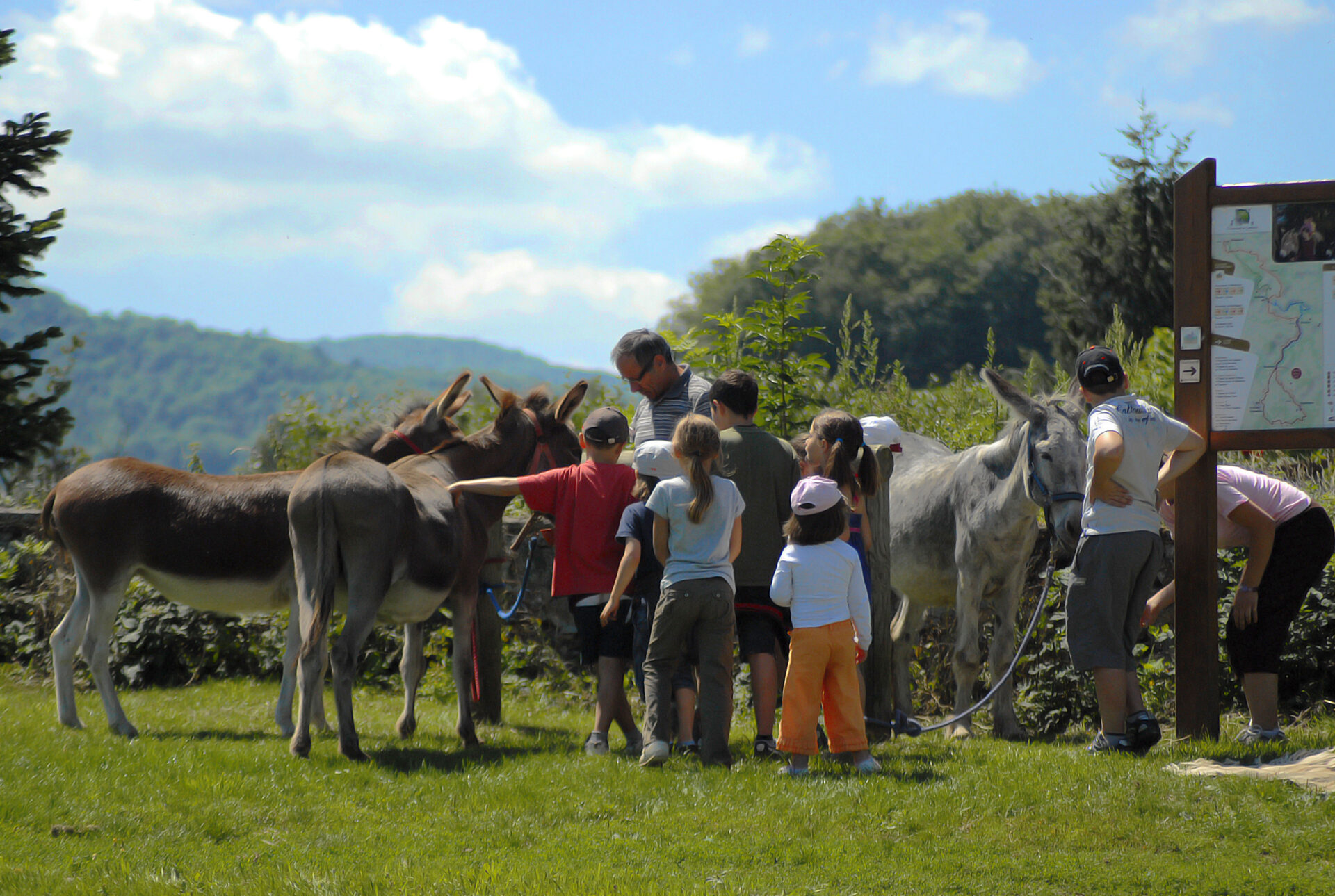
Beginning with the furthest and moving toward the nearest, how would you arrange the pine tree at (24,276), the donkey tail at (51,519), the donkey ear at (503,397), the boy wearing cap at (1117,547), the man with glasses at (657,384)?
the pine tree at (24,276), the donkey ear at (503,397), the donkey tail at (51,519), the man with glasses at (657,384), the boy wearing cap at (1117,547)

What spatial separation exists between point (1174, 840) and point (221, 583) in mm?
5672

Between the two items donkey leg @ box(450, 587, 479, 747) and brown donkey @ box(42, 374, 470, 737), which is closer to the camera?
donkey leg @ box(450, 587, 479, 747)

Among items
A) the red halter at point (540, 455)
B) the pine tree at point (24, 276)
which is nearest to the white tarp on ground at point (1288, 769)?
the red halter at point (540, 455)

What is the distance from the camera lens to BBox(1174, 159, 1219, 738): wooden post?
6180mm

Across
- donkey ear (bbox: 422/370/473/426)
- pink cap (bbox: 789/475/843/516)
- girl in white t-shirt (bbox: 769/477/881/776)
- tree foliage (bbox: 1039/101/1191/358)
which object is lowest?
girl in white t-shirt (bbox: 769/477/881/776)

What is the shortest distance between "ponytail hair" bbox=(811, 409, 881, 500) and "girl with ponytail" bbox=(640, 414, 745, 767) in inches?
21.7

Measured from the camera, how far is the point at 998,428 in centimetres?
1038

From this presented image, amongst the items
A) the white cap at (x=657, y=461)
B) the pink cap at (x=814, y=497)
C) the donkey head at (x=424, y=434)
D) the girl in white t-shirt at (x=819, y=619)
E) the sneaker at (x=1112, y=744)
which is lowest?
the sneaker at (x=1112, y=744)

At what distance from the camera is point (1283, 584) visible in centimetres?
614

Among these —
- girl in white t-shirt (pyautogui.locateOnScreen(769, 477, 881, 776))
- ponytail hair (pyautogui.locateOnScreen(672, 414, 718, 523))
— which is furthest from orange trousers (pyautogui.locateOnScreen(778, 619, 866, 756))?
ponytail hair (pyautogui.locateOnScreen(672, 414, 718, 523))

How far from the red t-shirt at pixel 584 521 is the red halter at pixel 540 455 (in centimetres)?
128

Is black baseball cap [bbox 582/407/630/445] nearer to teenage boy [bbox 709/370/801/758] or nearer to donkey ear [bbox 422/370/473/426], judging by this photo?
teenage boy [bbox 709/370/801/758]

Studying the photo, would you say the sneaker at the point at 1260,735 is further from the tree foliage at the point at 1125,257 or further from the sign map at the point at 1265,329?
the tree foliage at the point at 1125,257

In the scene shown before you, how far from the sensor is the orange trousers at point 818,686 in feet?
18.5
